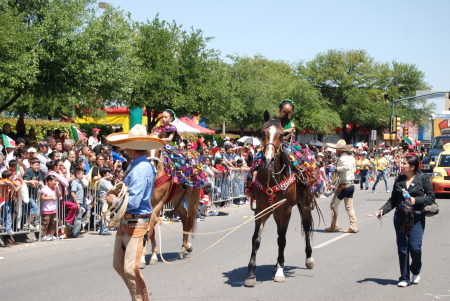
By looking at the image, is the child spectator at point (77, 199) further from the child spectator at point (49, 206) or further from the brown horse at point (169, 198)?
the brown horse at point (169, 198)

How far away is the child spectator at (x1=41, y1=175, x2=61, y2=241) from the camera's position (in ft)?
39.8

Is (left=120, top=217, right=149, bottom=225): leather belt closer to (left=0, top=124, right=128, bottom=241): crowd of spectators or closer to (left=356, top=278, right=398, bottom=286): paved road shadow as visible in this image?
(left=356, top=278, right=398, bottom=286): paved road shadow

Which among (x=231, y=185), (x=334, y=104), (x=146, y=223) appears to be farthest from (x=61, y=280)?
(x=334, y=104)

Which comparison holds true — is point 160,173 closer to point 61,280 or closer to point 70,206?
point 61,280

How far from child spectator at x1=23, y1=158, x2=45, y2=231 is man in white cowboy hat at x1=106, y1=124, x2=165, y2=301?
6.34 m

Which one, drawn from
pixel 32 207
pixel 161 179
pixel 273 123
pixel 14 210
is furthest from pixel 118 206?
pixel 32 207

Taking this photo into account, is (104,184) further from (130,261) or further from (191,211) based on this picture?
(130,261)

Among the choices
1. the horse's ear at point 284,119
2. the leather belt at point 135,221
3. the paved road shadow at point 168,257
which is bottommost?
the paved road shadow at point 168,257

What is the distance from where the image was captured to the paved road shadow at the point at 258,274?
27.3 feet

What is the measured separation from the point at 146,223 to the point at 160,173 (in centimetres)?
319

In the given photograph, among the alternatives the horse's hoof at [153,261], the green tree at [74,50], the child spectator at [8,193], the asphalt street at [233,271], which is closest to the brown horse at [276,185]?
the asphalt street at [233,271]

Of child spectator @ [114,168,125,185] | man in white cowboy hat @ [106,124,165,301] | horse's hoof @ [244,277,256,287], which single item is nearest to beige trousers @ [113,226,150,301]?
man in white cowboy hat @ [106,124,165,301]

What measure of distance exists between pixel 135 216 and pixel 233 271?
333 cm

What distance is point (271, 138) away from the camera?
8.20 m
